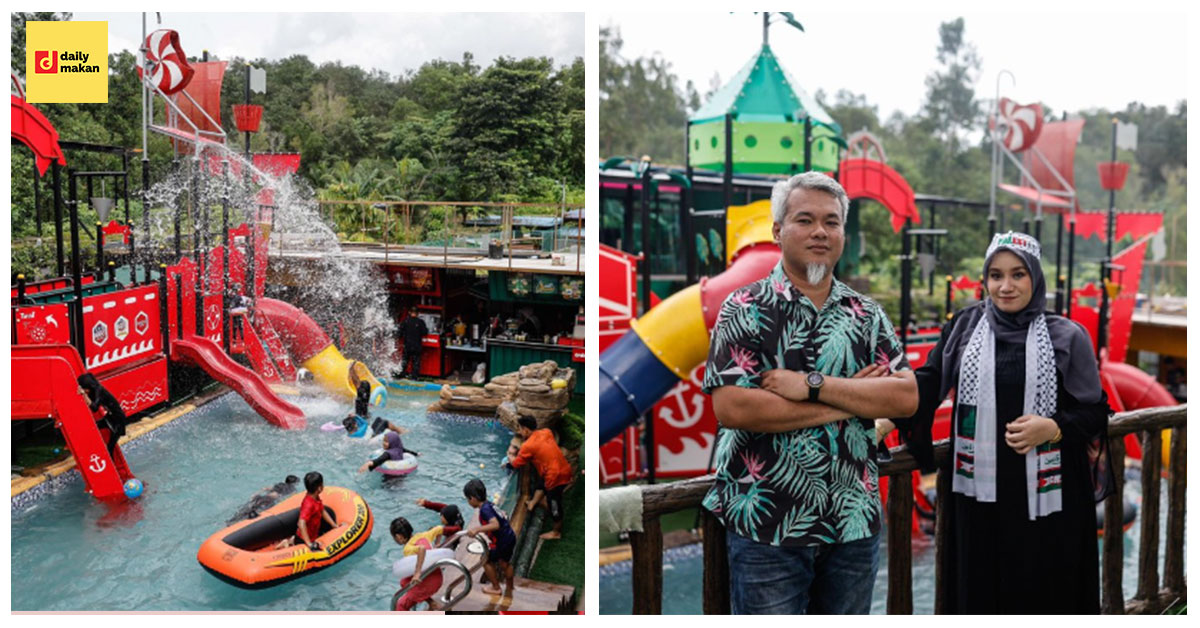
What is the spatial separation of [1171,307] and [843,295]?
11911mm

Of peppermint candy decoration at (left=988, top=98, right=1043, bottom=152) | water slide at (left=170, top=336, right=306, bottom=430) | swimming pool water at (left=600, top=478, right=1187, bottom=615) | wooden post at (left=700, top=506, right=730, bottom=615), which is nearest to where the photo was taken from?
wooden post at (left=700, top=506, right=730, bottom=615)

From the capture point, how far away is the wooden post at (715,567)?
98.8 inches

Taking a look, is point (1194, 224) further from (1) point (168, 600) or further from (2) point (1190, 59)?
(1) point (168, 600)

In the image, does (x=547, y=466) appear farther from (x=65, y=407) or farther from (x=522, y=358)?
(x=65, y=407)

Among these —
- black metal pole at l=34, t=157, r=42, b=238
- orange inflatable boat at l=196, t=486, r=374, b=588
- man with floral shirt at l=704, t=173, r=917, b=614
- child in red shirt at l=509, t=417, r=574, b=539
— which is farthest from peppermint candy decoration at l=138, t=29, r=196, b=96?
man with floral shirt at l=704, t=173, r=917, b=614

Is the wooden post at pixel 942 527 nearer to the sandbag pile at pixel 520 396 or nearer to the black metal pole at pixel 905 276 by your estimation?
the sandbag pile at pixel 520 396

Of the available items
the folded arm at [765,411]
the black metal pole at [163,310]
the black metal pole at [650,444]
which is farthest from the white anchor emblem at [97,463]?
the black metal pole at [650,444]

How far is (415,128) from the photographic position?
3303 mm

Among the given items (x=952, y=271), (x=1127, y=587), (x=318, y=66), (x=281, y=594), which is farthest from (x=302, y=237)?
(x=952, y=271)

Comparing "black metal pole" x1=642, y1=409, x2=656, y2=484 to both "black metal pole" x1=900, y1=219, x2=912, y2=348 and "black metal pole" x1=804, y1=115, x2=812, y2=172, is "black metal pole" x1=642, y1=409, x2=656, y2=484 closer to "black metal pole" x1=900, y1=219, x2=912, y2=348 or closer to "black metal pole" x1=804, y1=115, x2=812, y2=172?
"black metal pole" x1=900, y1=219, x2=912, y2=348

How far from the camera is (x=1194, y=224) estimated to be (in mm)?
3416

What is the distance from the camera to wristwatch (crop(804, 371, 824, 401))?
2.30 meters

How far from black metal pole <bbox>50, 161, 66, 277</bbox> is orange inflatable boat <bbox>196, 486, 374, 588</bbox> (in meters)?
1.10

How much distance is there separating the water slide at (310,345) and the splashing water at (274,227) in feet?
0.11
